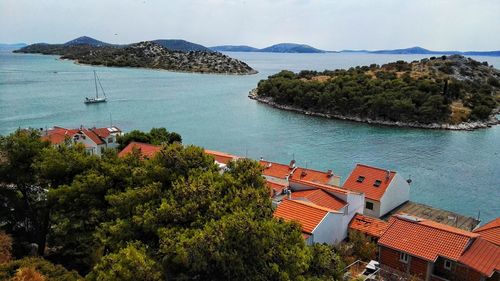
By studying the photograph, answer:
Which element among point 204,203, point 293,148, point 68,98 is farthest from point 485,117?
point 68,98

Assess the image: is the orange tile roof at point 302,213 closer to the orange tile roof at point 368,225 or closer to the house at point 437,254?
the house at point 437,254

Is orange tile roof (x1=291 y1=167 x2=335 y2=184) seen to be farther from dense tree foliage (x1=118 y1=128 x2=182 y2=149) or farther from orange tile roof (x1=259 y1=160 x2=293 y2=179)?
dense tree foliage (x1=118 y1=128 x2=182 y2=149)

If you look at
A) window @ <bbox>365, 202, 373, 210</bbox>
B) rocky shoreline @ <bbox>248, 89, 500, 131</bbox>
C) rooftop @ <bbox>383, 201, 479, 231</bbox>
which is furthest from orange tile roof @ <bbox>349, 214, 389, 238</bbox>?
rocky shoreline @ <bbox>248, 89, 500, 131</bbox>

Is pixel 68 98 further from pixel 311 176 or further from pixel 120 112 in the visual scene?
pixel 311 176

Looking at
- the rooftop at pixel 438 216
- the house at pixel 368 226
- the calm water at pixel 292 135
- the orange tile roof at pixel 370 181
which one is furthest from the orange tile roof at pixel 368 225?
the calm water at pixel 292 135

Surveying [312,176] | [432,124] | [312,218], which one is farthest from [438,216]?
[432,124]

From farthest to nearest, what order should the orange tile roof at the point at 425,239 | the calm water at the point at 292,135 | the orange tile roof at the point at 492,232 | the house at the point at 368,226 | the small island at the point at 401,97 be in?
Answer: the small island at the point at 401,97 → the calm water at the point at 292,135 → the house at the point at 368,226 → the orange tile roof at the point at 492,232 → the orange tile roof at the point at 425,239
